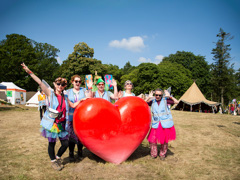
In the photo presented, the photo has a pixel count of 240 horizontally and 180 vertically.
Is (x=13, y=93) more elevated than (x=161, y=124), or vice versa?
(x=13, y=93)

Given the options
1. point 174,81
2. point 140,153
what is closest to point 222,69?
point 174,81

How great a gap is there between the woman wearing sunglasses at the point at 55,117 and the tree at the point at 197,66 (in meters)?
39.2

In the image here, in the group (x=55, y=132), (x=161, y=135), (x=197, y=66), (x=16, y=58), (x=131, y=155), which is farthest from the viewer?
(x=197, y=66)

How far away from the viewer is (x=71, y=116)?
405 centimetres

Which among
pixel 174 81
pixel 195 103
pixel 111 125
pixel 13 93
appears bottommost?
pixel 195 103

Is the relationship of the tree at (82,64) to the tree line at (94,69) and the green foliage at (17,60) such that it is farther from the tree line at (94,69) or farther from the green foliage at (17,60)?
the green foliage at (17,60)

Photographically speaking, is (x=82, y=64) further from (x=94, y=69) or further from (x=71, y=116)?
(x=71, y=116)

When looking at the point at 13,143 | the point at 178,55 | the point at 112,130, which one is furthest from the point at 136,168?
the point at 178,55

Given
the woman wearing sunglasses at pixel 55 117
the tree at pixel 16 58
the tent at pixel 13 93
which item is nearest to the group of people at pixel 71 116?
the woman wearing sunglasses at pixel 55 117

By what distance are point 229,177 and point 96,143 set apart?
2.81 meters

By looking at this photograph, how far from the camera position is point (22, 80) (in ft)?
102

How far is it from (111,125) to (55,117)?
1.17 meters

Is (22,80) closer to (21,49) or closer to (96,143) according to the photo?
(21,49)

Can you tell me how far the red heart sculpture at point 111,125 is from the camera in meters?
3.48
